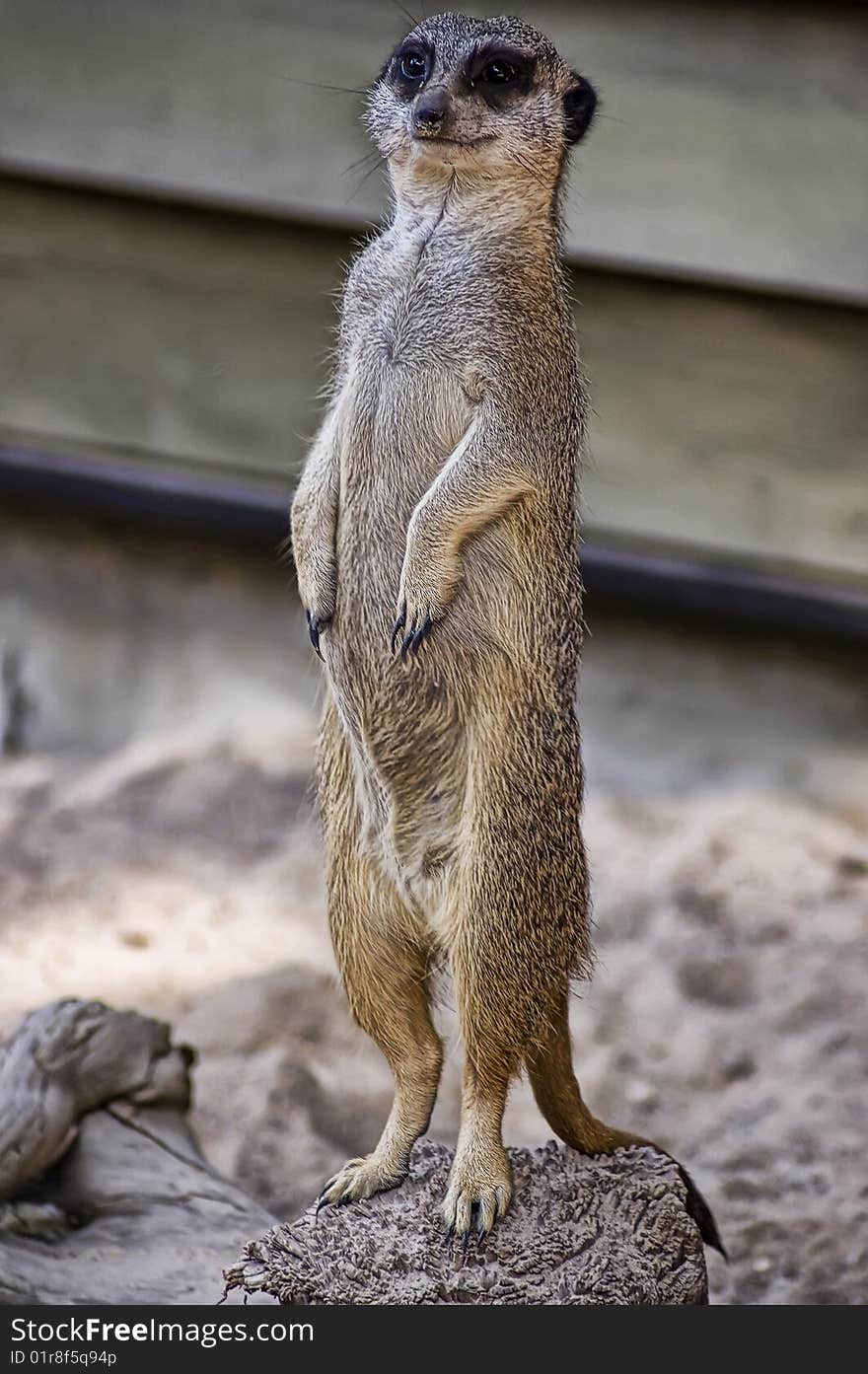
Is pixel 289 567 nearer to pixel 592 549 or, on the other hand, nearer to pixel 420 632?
pixel 592 549

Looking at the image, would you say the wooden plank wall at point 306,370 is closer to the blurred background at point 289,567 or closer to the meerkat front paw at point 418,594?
the blurred background at point 289,567

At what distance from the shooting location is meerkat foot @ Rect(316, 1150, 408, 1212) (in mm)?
1853

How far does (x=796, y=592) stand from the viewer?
3.42 metres

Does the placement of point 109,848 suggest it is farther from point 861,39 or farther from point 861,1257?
point 861,39

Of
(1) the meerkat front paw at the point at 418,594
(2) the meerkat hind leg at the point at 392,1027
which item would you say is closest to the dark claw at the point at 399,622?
(1) the meerkat front paw at the point at 418,594

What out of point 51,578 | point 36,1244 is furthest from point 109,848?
point 36,1244

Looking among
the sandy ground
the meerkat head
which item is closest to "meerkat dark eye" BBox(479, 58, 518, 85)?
the meerkat head

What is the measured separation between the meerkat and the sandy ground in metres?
0.84

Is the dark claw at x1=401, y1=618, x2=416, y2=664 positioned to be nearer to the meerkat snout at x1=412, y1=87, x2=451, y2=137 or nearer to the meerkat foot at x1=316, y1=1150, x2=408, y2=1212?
the meerkat snout at x1=412, y1=87, x2=451, y2=137

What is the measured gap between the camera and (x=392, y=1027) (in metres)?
1.83

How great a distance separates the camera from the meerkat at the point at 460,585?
1.59 metres

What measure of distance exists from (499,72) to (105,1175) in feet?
5.14

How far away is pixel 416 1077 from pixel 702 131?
→ 210 centimetres

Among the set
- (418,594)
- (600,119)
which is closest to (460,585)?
(418,594)
